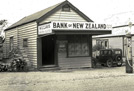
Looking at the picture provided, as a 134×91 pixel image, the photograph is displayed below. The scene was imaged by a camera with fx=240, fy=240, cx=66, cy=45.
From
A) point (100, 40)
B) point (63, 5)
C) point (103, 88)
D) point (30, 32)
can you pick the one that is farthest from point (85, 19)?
point (100, 40)

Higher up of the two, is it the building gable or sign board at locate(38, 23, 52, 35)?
the building gable

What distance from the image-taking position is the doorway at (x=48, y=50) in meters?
18.6

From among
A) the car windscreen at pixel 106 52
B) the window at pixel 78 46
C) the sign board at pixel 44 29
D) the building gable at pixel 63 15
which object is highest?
the building gable at pixel 63 15

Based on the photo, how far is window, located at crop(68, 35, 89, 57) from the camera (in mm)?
18703

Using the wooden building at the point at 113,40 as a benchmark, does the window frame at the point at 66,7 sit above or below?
above

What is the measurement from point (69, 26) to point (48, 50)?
4.12 meters

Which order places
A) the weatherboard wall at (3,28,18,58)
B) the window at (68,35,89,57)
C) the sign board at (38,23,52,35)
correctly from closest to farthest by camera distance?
1. the sign board at (38,23,52,35)
2. the window at (68,35,89,57)
3. the weatherboard wall at (3,28,18,58)

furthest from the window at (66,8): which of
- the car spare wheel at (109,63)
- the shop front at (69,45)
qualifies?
the car spare wheel at (109,63)

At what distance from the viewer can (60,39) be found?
1836 cm

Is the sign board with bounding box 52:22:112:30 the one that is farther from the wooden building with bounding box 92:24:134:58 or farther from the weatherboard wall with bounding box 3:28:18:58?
the wooden building with bounding box 92:24:134:58

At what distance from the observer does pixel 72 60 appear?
18656mm

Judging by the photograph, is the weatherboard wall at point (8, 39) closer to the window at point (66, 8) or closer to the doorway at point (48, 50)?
the doorway at point (48, 50)

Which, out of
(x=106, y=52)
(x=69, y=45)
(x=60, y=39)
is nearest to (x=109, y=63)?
(x=106, y=52)

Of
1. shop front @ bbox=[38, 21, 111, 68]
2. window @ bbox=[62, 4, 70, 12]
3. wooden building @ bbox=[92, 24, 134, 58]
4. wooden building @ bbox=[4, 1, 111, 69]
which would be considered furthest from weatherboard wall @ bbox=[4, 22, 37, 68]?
wooden building @ bbox=[92, 24, 134, 58]
